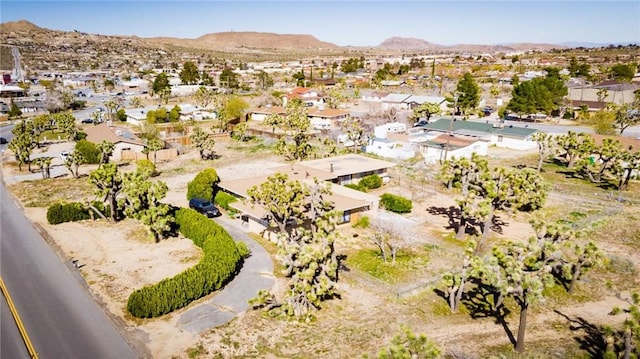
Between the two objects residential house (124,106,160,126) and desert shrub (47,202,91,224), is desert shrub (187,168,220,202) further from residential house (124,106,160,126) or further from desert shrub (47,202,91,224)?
residential house (124,106,160,126)

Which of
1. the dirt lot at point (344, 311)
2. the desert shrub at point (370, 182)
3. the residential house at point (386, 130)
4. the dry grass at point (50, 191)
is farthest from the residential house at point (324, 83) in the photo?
the dirt lot at point (344, 311)

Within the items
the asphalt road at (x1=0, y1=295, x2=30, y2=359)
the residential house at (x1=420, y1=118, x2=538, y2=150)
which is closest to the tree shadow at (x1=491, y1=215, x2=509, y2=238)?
the residential house at (x1=420, y1=118, x2=538, y2=150)

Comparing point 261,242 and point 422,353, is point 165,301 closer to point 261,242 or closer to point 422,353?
point 261,242

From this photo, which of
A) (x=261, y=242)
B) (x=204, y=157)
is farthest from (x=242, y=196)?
(x=204, y=157)

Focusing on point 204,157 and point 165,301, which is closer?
point 165,301

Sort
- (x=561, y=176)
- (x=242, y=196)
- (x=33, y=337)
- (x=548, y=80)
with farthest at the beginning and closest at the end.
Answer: (x=548, y=80) → (x=561, y=176) → (x=242, y=196) → (x=33, y=337)

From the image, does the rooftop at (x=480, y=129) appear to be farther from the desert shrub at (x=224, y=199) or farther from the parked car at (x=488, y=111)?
the desert shrub at (x=224, y=199)
